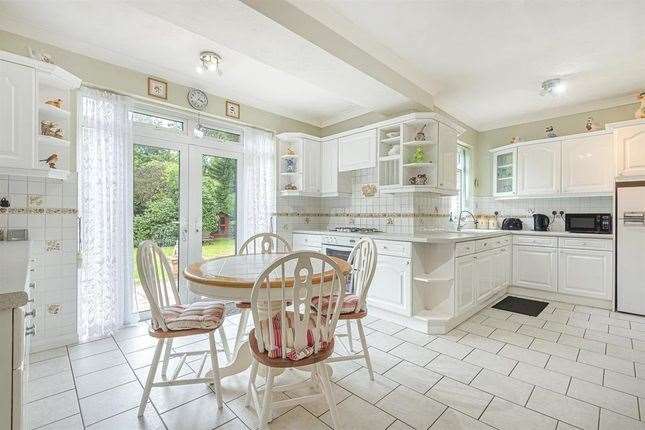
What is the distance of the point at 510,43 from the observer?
102 inches

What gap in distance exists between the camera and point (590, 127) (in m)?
3.78

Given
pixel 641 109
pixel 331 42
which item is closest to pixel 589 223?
pixel 641 109

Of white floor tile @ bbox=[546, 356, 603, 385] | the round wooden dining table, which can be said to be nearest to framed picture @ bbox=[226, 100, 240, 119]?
the round wooden dining table

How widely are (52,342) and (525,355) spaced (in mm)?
3781

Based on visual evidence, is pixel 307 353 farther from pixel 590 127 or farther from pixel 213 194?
pixel 590 127

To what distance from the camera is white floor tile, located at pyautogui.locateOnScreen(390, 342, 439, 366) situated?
2312 mm

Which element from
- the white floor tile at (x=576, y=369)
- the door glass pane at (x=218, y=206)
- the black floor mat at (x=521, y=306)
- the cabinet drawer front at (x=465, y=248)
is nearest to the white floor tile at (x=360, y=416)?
the white floor tile at (x=576, y=369)

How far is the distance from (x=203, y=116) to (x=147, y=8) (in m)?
1.63

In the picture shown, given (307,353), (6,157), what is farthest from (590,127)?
(6,157)

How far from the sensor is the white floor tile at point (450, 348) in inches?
94.8

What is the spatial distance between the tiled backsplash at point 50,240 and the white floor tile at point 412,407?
8.59 ft

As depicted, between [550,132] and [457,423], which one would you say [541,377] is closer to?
[457,423]

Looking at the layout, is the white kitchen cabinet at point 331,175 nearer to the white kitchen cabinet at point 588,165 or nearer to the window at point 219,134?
the window at point 219,134

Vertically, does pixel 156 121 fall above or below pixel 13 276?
above
